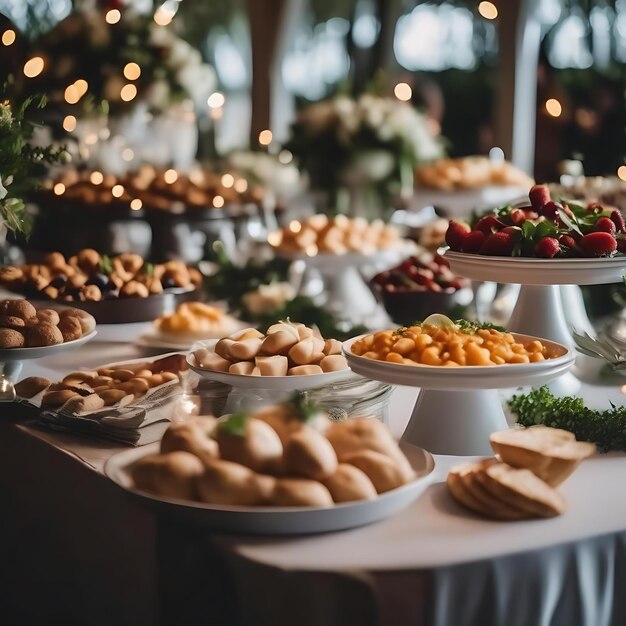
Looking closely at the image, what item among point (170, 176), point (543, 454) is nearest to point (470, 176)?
point (170, 176)

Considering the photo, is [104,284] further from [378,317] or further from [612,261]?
[612,261]

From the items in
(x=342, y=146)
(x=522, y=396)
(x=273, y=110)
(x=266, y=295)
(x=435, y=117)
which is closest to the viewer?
(x=522, y=396)

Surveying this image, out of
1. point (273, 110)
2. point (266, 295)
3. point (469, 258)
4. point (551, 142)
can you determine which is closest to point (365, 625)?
point (469, 258)

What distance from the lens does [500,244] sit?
171 centimetres

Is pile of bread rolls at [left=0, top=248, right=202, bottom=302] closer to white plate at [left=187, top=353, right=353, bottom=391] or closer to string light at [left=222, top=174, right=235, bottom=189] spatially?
string light at [left=222, top=174, right=235, bottom=189]

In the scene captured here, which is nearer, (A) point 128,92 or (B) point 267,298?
(B) point 267,298

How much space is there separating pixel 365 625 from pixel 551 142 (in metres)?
5.18

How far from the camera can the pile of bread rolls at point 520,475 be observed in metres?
1.13

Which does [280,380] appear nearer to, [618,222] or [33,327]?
[33,327]

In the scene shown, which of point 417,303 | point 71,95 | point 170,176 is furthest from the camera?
point 170,176

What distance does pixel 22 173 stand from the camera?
75.4 inches

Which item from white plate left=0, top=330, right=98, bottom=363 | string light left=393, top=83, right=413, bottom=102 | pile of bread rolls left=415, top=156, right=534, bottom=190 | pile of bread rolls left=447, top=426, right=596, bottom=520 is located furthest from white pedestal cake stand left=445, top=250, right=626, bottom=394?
string light left=393, top=83, right=413, bottom=102

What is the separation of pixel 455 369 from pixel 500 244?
480 millimetres

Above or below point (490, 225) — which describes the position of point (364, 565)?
below
